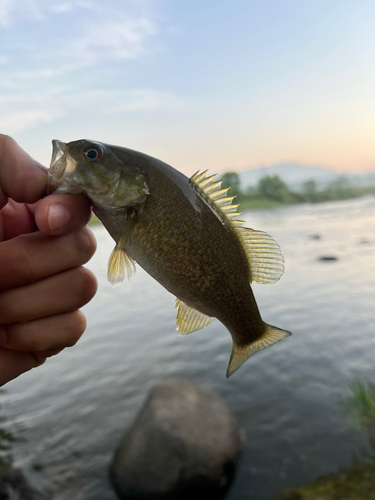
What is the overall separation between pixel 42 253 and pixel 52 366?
17786 mm

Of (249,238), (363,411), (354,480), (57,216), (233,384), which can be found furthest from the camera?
(233,384)

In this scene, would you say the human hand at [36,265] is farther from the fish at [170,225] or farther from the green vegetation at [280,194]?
the green vegetation at [280,194]

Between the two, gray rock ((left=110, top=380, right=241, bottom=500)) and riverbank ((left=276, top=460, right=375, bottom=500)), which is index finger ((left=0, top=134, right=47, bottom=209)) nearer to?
gray rock ((left=110, top=380, right=241, bottom=500))

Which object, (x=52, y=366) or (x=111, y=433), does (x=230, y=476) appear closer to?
(x=111, y=433)

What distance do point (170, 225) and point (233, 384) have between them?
12769mm

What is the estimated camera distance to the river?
9.39 m

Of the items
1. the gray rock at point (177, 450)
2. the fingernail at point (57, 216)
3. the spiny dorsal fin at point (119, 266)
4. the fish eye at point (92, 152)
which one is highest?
the fish eye at point (92, 152)

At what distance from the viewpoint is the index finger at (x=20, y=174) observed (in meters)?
2.24

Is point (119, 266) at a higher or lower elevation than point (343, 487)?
higher

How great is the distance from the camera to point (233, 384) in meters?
13.6

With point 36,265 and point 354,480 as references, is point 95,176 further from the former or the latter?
point 354,480

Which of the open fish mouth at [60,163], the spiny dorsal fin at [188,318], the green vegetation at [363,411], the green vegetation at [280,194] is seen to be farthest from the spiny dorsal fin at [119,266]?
the green vegetation at [280,194]

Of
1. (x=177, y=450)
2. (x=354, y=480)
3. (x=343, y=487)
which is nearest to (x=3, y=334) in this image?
(x=177, y=450)

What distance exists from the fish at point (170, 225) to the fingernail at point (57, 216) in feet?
0.46
